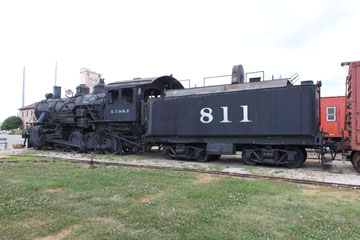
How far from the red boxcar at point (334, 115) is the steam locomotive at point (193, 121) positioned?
612cm

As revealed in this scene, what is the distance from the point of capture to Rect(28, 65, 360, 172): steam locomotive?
368 inches

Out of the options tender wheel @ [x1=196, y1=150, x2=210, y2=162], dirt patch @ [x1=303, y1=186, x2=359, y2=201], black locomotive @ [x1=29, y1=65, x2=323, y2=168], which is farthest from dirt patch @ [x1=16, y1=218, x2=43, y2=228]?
tender wheel @ [x1=196, y1=150, x2=210, y2=162]

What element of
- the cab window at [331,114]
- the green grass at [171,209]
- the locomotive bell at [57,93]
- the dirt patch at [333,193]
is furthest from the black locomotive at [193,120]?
the cab window at [331,114]

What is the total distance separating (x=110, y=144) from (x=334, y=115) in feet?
41.8

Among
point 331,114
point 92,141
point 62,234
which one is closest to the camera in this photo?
point 62,234

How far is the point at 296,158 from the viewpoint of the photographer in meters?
9.68

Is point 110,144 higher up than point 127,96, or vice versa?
point 127,96

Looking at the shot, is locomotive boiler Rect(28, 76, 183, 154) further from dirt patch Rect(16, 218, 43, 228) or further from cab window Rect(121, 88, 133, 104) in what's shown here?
dirt patch Rect(16, 218, 43, 228)

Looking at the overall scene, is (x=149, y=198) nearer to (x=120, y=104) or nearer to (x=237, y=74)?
(x=237, y=74)

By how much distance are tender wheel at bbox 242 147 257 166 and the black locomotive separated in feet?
0.13

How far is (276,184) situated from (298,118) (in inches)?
137

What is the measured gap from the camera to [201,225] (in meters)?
3.92

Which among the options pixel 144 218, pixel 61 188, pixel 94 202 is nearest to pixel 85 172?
pixel 61 188

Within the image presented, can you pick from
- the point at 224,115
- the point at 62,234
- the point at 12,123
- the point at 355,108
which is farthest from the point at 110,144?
the point at 12,123
